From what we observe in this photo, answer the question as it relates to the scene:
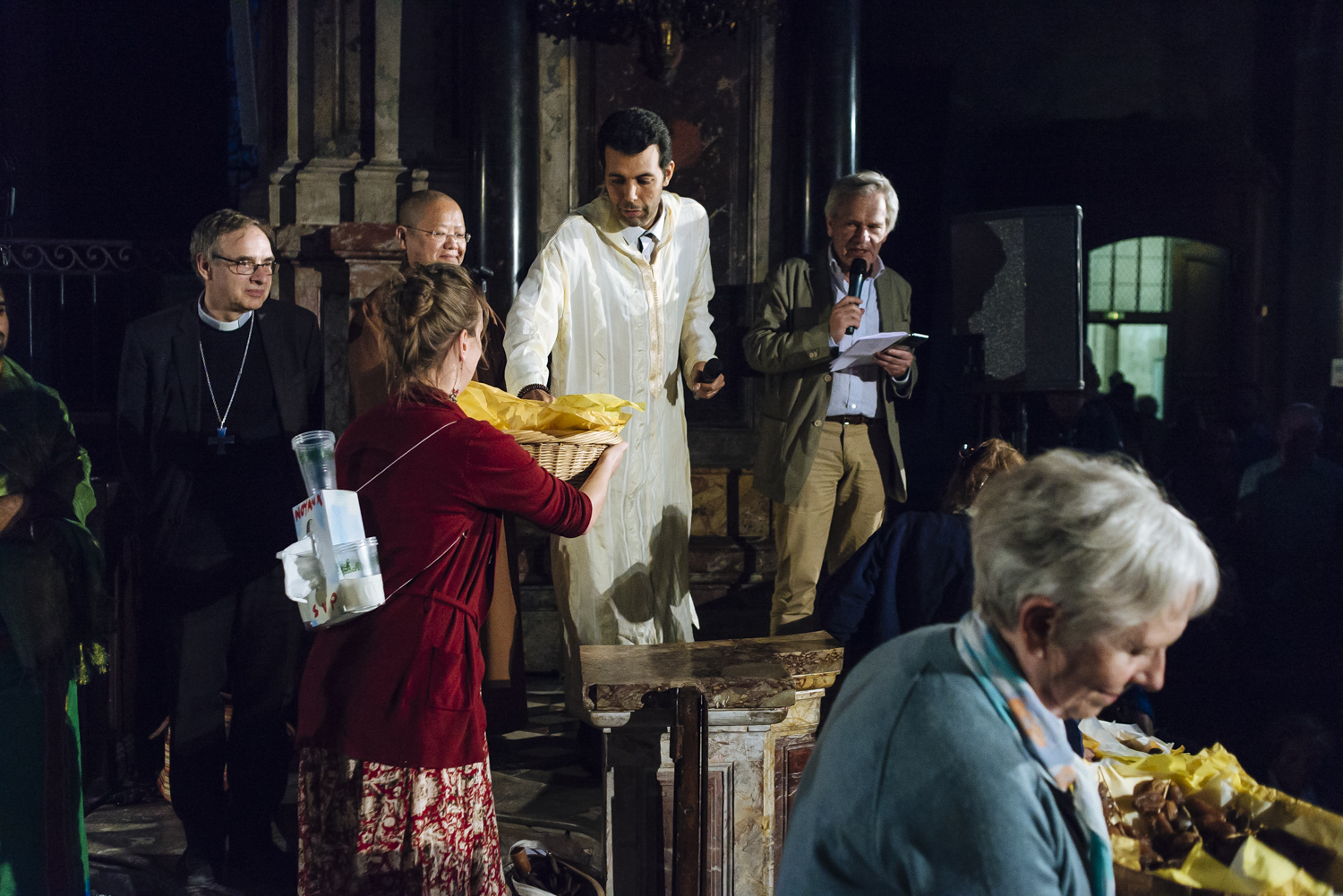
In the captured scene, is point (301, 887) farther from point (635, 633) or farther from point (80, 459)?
point (635, 633)

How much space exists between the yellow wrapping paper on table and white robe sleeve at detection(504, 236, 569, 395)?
78.0 inches

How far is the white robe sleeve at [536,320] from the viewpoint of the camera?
132 inches

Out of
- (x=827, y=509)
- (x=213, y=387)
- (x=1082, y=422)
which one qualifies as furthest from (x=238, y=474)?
(x=1082, y=422)

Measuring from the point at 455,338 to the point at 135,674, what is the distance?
2.43 m

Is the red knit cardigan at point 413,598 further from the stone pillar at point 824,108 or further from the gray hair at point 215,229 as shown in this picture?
the stone pillar at point 824,108

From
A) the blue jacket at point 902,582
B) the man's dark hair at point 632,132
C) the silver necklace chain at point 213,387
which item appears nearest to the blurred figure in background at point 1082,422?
the blue jacket at point 902,582

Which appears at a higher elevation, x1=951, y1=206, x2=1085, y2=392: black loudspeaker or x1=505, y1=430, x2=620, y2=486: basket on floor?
x1=951, y1=206, x2=1085, y2=392: black loudspeaker

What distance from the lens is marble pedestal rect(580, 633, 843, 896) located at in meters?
2.39

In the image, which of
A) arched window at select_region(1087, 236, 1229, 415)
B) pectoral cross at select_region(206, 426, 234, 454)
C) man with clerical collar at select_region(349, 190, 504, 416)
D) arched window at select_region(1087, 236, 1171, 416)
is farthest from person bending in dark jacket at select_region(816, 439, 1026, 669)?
arched window at select_region(1087, 236, 1171, 416)

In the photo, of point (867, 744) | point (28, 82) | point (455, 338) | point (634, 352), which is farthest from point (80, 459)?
point (28, 82)

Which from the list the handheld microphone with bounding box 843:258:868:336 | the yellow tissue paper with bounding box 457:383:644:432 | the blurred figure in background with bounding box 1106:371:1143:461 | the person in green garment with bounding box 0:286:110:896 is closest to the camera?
the yellow tissue paper with bounding box 457:383:644:432

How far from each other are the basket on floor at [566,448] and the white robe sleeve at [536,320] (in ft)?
2.89

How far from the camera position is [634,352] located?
3613mm

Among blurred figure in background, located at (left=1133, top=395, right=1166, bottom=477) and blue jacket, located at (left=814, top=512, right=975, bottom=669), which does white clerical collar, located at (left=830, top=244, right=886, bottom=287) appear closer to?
blue jacket, located at (left=814, top=512, right=975, bottom=669)
